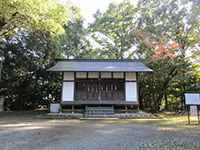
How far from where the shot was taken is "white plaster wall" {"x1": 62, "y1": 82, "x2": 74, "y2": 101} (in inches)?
798

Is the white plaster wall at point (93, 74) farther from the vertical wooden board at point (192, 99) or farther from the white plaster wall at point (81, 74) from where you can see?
the vertical wooden board at point (192, 99)

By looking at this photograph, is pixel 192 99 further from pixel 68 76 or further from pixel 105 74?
pixel 68 76

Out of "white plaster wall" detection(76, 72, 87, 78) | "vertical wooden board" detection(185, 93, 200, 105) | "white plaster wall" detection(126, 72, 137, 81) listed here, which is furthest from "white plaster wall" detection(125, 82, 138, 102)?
"vertical wooden board" detection(185, 93, 200, 105)

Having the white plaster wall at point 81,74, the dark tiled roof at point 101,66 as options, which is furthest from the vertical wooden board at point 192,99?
the white plaster wall at point 81,74

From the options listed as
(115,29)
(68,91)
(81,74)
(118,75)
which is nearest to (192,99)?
(118,75)

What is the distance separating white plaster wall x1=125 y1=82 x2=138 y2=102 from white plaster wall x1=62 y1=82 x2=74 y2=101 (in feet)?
12.4

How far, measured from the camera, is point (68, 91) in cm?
2041

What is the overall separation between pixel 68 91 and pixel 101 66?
116 inches

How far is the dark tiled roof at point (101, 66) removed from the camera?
2023 centimetres

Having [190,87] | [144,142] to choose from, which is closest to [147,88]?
[190,87]

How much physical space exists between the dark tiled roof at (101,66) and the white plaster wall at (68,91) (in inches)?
43.5

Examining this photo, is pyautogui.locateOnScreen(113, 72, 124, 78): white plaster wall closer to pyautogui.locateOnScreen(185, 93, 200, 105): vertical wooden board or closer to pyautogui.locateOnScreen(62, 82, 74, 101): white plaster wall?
pyautogui.locateOnScreen(62, 82, 74, 101): white plaster wall

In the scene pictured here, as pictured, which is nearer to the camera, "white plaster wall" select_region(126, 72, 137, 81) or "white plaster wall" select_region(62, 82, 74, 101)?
"white plaster wall" select_region(62, 82, 74, 101)

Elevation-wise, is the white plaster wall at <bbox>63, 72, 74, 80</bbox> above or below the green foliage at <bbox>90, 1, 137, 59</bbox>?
below
